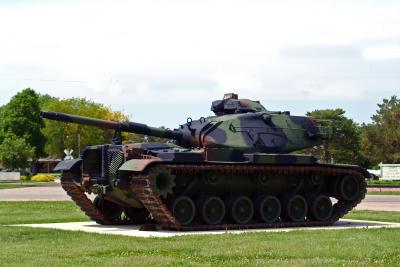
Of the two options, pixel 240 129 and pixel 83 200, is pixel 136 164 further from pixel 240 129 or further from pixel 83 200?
pixel 83 200

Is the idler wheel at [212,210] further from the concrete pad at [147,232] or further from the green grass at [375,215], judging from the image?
the green grass at [375,215]

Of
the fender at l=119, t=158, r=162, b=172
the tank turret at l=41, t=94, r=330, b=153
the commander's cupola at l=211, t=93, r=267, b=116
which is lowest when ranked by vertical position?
the fender at l=119, t=158, r=162, b=172

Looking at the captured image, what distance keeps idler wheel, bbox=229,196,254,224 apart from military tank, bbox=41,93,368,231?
3cm

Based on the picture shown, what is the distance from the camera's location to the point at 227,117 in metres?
25.5

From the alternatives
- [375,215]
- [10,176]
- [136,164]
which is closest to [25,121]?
[10,176]

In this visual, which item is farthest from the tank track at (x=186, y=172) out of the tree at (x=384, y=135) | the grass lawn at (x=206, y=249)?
the tree at (x=384, y=135)

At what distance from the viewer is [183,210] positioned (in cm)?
2342

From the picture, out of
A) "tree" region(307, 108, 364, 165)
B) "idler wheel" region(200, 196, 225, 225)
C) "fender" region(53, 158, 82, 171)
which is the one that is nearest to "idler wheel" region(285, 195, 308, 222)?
"idler wheel" region(200, 196, 225, 225)

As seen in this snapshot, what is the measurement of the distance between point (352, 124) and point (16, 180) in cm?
3547

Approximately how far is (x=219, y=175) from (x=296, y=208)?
9.70 ft

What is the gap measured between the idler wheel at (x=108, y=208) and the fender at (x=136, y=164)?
12.8 ft

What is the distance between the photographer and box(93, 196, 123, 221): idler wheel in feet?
86.1

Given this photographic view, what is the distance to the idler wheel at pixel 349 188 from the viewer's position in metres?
26.3

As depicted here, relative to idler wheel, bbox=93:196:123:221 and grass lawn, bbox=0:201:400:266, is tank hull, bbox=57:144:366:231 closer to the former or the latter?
idler wheel, bbox=93:196:123:221
